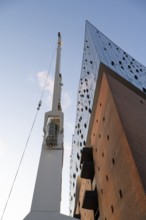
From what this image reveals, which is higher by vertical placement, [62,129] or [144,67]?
[144,67]

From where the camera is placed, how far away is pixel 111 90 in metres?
14.8

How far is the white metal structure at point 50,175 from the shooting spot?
5031mm

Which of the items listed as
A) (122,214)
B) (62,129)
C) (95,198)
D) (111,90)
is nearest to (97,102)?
(111,90)

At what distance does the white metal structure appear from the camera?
5031mm

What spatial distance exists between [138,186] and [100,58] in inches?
447

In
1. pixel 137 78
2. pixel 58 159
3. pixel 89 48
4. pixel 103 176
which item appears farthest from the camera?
pixel 89 48

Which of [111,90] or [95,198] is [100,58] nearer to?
[111,90]

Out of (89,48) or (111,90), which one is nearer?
(111,90)

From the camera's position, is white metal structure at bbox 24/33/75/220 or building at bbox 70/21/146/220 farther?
building at bbox 70/21/146/220

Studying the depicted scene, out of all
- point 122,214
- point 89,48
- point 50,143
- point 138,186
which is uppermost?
point 89,48

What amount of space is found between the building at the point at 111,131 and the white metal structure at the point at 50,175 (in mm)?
3975

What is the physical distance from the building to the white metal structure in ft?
13.0

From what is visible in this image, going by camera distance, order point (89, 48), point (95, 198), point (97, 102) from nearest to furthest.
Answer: point (95, 198)
point (97, 102)
point (89, 48)

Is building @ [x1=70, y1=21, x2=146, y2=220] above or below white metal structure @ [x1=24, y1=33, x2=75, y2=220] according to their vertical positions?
above
